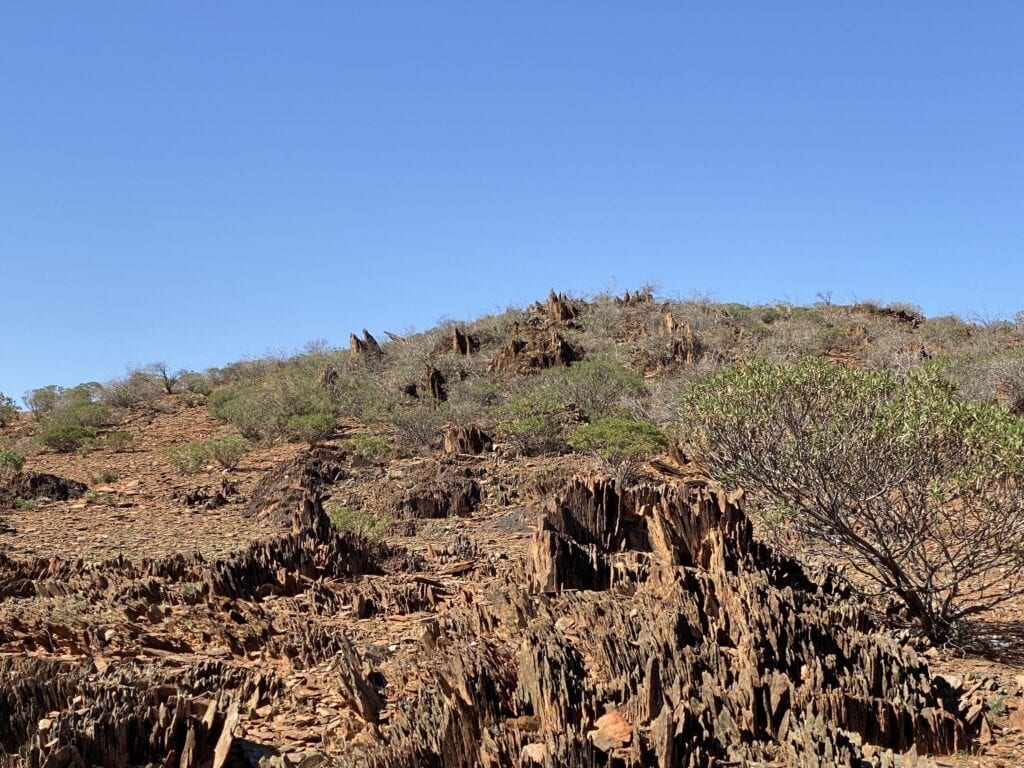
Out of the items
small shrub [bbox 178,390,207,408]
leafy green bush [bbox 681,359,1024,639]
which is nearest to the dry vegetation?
leafy green bush [bbox 681,359,1024,639]

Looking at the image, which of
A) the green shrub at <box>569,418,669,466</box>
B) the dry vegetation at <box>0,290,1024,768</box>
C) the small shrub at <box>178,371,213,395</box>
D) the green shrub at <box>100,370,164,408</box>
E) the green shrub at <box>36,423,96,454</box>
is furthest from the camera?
the small shrub at <box>178,371,213,395</box>

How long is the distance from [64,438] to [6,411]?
6258mm

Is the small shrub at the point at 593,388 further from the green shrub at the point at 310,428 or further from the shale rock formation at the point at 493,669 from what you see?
the shale rock formation at the point at 493,669

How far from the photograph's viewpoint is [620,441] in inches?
498

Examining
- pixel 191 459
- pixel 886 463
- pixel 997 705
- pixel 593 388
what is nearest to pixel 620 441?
pixel 593 388

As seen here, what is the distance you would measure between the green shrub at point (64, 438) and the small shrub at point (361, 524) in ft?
36.4

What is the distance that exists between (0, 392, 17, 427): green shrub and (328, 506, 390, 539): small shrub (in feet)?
56.5

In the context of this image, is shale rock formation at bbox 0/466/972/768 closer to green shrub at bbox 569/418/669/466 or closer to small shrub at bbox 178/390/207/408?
green shrub at bbox 569/418/669/466

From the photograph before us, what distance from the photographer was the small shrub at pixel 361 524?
31.2 feet

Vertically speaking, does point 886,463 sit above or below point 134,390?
below

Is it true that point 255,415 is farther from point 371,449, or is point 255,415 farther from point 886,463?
point 886,463

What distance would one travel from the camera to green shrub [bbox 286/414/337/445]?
17688 mm

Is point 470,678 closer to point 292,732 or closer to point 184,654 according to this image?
point 292,732

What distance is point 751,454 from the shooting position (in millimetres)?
6625
